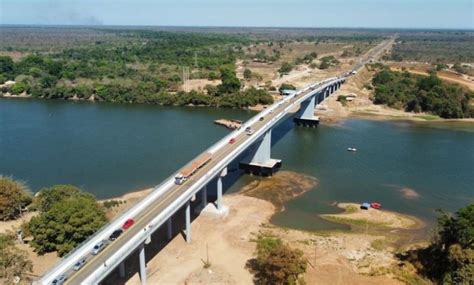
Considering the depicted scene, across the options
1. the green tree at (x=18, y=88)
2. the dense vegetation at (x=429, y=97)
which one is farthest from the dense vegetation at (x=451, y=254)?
the green tree at (x=18, y=88)

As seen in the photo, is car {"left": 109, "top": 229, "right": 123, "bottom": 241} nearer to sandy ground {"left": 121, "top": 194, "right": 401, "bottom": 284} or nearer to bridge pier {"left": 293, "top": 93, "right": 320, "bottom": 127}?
sandy ground {"left": 121, "top": 194, "right": 401, "bottom": 284}

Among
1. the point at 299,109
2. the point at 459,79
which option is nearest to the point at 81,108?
the point at 299,109

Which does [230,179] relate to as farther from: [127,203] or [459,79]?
[459,79]

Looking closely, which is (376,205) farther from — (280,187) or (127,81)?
(127,81)

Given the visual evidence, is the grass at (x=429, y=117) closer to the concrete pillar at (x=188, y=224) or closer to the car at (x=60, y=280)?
the concrete pillar at (x=188, y=224)

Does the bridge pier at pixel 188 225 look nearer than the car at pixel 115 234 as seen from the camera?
No

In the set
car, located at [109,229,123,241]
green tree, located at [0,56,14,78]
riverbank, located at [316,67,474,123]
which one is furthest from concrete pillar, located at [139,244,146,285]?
green tree, located at [0,56,14,78]
